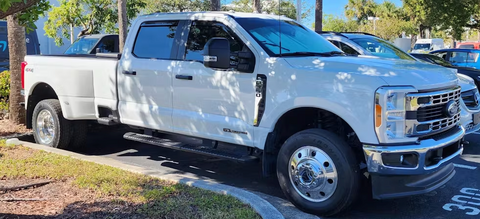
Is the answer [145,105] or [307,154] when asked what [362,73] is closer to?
[307,154]

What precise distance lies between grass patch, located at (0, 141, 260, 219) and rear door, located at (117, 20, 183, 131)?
2.80 feet

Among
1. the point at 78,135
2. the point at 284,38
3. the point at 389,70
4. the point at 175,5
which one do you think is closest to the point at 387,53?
the point at 284,38

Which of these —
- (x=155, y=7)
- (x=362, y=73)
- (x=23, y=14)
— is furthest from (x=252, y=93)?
(x=155, y=7)

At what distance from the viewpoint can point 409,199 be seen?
5422 millimetres

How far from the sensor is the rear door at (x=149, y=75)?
20.0 ft

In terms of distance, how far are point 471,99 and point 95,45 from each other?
36.4 feet

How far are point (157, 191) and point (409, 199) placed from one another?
2863 mm

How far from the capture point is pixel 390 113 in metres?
4.28

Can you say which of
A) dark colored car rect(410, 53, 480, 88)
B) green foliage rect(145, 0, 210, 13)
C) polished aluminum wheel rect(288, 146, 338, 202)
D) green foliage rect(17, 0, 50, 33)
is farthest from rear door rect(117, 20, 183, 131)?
green foliage rect(145, 0, 210, 13)

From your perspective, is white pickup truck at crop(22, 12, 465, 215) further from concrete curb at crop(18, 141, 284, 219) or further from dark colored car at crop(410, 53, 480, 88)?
dark colored car at crop(410, 53, 480, 88)

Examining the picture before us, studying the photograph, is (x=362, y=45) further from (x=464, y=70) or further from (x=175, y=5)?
(x=175, y=5)

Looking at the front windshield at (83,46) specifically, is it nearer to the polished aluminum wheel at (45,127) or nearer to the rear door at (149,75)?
the polished aluminum wheel at (45,127)

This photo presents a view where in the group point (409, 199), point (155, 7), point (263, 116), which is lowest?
point (409, 199)

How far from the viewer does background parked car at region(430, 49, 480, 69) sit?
50.6ft
